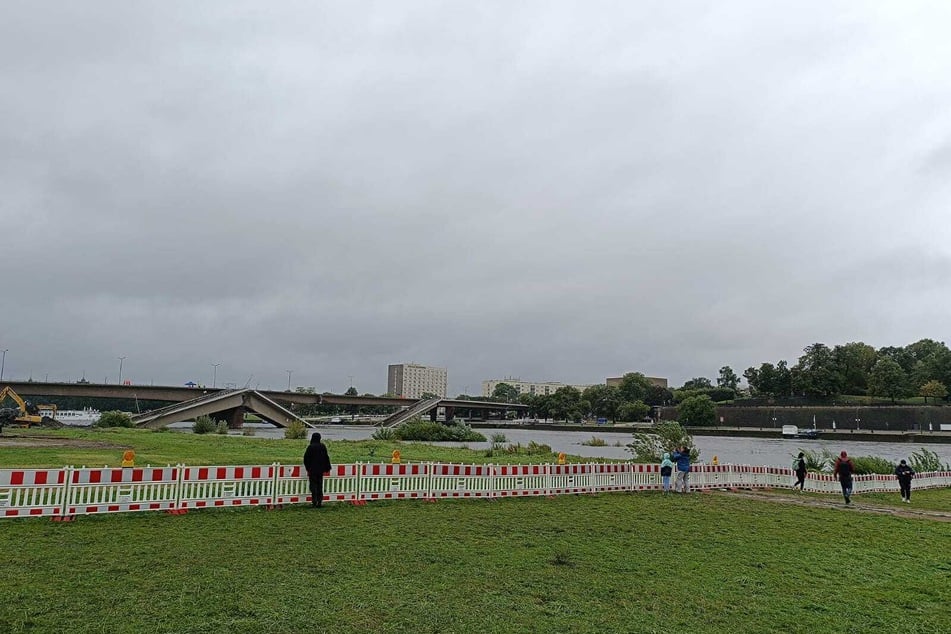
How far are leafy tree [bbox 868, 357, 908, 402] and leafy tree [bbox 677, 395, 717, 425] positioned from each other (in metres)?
33.8

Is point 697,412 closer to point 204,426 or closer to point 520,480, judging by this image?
point 204,426

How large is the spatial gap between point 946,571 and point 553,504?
919cm

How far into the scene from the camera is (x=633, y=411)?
161 m

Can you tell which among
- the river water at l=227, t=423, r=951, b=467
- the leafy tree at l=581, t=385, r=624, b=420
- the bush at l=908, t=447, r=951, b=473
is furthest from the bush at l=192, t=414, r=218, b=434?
the leafy tree at l=581, t=385, r=624, b=420

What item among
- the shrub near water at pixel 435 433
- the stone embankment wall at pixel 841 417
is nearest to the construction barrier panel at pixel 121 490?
the shrub near water at pixel 435 433

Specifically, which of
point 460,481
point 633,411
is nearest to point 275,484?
point 460,481

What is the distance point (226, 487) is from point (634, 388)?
175m

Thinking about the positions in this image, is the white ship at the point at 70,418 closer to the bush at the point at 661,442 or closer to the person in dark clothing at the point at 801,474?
the bush at the point at 661,442

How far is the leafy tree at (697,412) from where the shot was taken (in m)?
135

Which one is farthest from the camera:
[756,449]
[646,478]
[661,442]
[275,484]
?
[756,449]

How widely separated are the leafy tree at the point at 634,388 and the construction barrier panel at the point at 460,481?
165 metres

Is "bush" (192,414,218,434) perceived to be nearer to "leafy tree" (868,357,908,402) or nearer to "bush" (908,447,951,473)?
"bush" (908,447,951,473)

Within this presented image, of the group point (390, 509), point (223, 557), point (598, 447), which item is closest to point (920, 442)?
point (598, 447)

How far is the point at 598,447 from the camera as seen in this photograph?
76438 millimetres
